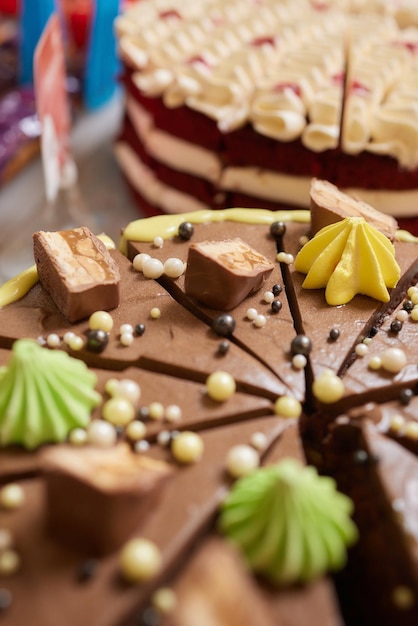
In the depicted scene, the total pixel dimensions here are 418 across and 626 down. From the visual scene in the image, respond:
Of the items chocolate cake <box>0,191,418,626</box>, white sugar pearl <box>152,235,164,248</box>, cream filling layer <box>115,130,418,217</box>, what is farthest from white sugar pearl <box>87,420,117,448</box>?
cream filling layer <box>115,130,418,217</box>

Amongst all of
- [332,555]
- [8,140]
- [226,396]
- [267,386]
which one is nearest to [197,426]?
[226,396]

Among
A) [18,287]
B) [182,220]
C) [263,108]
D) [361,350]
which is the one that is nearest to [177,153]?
[263,108]

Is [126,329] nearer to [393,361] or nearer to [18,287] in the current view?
[18,287]

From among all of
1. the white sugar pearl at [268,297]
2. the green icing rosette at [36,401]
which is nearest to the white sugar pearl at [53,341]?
the green icing rosette at [36,401]

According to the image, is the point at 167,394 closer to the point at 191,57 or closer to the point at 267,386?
the point at 267,386

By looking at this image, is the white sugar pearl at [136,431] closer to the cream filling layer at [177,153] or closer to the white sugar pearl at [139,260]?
the white sugar pearl at [139,260]

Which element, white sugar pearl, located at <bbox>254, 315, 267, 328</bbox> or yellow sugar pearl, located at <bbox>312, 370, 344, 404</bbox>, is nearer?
yellow sugar pearl, located at <bbox>312, 370, 344, 404</bbox>

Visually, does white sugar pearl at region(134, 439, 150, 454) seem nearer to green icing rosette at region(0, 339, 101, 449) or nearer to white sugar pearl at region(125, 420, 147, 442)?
white sugar pearl at region(125, 420, 147, 442)
